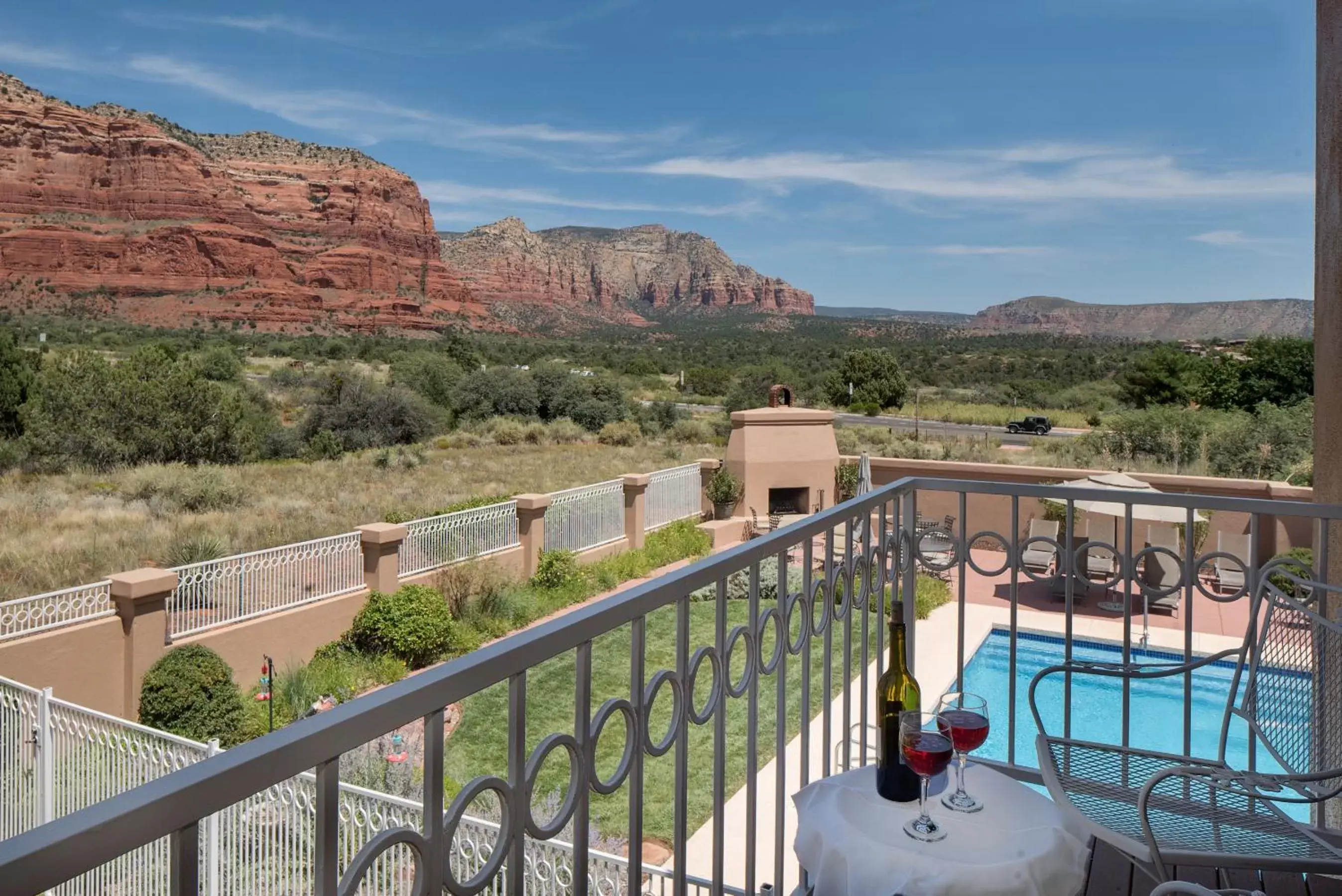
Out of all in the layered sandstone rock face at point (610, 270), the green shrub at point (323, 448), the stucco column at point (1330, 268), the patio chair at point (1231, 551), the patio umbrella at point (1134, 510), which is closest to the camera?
the stucco column at point (1330, 268)

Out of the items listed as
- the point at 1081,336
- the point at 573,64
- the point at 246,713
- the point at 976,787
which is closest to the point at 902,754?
the point at 976,787

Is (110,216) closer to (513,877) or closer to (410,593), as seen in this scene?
(410,593)

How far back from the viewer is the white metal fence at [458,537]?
9914 mm

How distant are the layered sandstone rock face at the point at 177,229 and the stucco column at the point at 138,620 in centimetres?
5123

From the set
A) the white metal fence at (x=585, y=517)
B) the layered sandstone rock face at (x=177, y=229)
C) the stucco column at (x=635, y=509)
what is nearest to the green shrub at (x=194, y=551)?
the white metal fence at (x=585, y=517)

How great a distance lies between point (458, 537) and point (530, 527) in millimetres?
1088

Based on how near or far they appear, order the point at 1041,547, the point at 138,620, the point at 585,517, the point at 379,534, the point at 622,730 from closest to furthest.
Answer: the point at 138,620, the point at 622,730, the point at 379,534, the point at 1041,547, the point at 585,517

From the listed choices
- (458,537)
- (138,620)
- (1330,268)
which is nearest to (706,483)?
(458,537)

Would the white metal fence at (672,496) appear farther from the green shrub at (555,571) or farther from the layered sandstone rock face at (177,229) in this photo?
the layered sandstone rock face at (177,229)

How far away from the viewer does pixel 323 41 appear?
53.1 metres

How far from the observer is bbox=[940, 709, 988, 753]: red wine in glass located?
5.01 feet

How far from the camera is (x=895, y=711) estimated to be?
1642mm

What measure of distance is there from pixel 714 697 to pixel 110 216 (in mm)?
70170

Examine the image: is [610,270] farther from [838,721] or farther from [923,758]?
[923,758]
